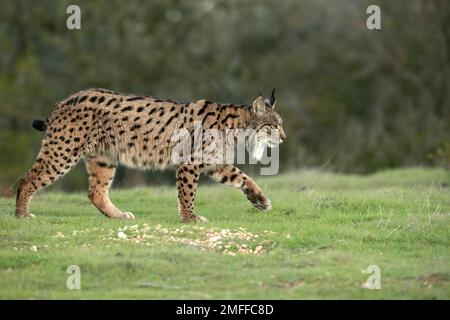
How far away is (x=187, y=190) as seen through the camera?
12.6 metres

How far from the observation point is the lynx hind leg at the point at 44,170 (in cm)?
1249

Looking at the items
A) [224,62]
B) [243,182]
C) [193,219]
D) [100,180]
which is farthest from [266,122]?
[224,62]

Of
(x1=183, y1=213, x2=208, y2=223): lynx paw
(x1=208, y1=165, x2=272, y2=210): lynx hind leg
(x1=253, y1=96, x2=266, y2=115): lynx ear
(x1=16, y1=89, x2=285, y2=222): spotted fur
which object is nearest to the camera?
(x1=183, y1=213, x2=208, y2=223): lynx paw

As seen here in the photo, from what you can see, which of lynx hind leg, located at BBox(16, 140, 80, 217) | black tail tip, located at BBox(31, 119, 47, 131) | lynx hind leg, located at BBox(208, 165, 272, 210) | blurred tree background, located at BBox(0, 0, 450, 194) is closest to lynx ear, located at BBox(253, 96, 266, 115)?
lynx hind leg, located at BBox(208, 165, 272, 210)

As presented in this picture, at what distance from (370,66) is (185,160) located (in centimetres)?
2370

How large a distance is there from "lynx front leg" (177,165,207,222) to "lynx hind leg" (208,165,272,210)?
53cm

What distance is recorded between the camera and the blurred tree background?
32.9 meters

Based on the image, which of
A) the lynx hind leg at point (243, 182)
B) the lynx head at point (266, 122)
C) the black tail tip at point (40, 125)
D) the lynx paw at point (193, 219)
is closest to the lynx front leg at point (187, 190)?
the lynx paw at point (193, 219)

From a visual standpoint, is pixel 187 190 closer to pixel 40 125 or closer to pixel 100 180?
pixel 100 180

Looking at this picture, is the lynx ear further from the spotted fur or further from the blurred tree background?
the blurred tree background

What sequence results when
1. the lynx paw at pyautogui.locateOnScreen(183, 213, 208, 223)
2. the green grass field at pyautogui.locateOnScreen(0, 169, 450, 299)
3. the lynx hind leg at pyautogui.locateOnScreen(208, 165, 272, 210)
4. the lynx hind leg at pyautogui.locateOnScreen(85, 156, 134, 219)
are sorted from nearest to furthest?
the green grass field at pyautogui.locateOnScreen(0, 169, 450, 299)
the lynx paw at pyautogui.locateOnScreen(183, 213, 208, 223)
the lynx hind leg at pyautogui.locateOnScreen(208, 165, 272, 210)
the lynx hind leg at pyautogui.locateOnScreen(85, 156, 134, 219)

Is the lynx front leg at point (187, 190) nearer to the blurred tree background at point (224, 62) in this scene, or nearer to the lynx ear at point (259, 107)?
the lynx ear at point (259, 107)

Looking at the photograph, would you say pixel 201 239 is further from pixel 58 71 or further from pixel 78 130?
pixel 58 71
